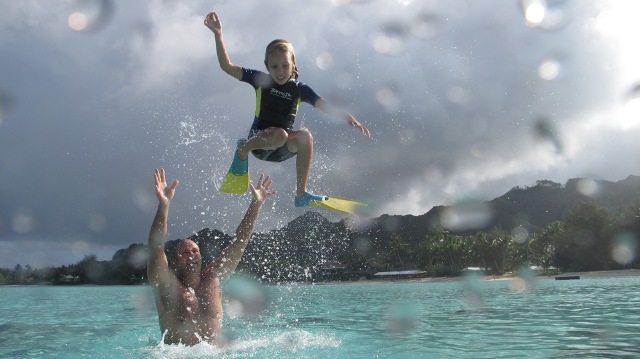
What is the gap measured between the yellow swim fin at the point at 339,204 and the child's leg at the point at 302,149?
2.07 ft

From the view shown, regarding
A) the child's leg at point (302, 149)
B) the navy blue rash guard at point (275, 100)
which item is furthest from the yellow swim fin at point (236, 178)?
the child's leg at point (302, 149)

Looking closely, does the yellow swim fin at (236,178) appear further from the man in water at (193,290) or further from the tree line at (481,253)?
the tree line at (481,253)

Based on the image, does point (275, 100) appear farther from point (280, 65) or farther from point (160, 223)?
point (160, 223)

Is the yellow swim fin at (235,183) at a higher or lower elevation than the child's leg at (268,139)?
lower

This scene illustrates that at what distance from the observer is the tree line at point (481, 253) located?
81875 mm

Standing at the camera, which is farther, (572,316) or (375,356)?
(572,316)

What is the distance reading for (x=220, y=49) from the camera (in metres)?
7.92

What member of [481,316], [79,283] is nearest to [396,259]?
[79,283]

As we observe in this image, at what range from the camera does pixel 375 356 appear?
9.34m

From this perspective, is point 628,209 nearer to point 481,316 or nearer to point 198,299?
point 481,316

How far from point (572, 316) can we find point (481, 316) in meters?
2.75

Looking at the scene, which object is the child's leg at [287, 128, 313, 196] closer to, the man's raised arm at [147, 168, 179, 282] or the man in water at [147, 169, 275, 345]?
the man in water at [147, 169, 275, 345]

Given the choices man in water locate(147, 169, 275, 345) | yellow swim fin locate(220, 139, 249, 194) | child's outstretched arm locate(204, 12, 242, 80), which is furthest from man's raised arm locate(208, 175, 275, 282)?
child's outstretched arm locate(204, 12, 242, 80)

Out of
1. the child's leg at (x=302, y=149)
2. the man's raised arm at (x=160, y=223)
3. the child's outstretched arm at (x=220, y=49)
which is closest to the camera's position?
the man's raised arm at (x=160, y=223)
